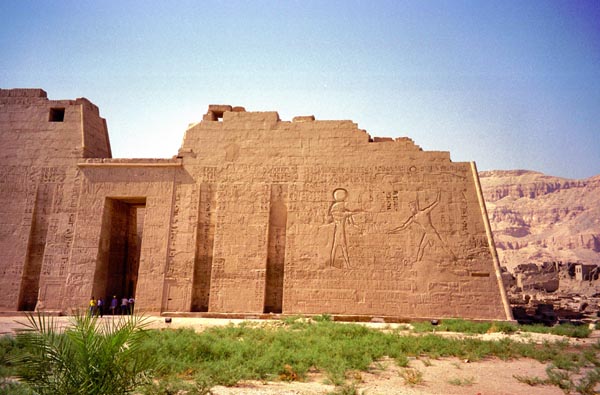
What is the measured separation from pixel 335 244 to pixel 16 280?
32.8 feet

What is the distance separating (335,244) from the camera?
501 inches

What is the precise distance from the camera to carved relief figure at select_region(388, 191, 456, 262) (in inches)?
492

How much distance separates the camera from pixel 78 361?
2.97m

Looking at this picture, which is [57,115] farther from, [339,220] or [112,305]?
[339,220]

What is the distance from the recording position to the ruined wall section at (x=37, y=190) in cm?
1323

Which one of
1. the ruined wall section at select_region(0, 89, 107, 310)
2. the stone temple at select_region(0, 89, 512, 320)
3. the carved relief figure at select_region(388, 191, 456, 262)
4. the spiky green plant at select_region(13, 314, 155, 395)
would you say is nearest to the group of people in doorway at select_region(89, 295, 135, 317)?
the stone temple at select_region(0, 89, 512, 320)

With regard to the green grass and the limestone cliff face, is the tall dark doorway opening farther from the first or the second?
the limestone cliff face

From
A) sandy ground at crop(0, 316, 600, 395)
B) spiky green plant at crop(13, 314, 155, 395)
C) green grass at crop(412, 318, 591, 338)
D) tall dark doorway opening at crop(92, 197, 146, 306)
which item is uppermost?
tall dark doorway opening at crop(92, 197, 146, 306)

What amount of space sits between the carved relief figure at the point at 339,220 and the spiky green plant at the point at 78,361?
9847mm

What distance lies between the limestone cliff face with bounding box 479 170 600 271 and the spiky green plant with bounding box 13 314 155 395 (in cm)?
4860

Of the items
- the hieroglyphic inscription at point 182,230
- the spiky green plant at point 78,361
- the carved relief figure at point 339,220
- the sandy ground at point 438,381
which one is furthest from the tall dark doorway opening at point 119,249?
the spiky green plant at point 78,361

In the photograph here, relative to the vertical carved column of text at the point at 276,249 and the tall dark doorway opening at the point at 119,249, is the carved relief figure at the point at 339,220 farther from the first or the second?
the tall dark doorway opening at the point at 119,249

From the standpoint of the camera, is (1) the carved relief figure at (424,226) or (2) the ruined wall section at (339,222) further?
(1) the carved relief figure at (424,226)

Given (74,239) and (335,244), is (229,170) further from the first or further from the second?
(74,239)
